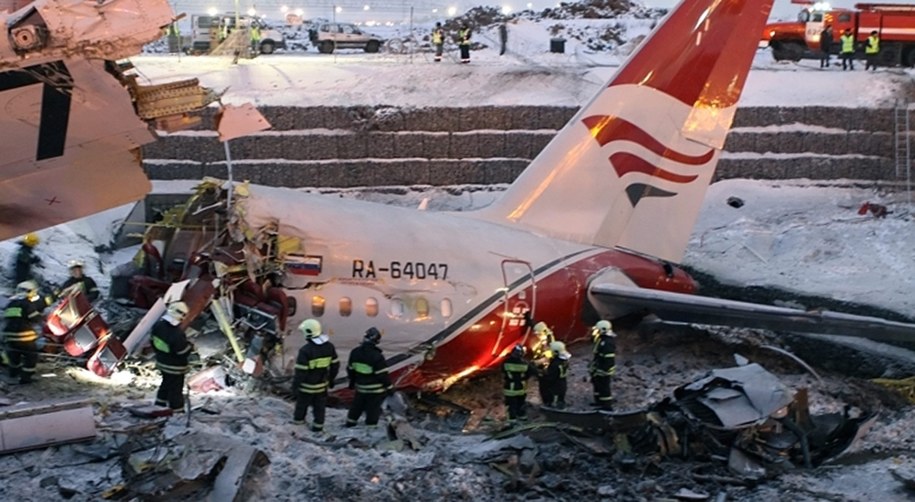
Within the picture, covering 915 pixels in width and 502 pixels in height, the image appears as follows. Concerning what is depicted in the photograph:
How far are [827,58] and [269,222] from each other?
24.7 metres

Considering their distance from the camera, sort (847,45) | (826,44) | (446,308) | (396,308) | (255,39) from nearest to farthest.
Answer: (396,308)
(446,308)
(847,45)
(826,44)
(255,39)

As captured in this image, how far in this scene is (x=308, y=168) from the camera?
22219 mm

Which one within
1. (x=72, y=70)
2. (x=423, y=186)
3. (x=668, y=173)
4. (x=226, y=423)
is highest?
(x=72, y=70)

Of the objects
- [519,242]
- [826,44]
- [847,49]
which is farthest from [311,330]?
[826,44]

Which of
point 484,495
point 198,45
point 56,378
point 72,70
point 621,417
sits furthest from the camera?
point 198,45

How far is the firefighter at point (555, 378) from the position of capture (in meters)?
12.1

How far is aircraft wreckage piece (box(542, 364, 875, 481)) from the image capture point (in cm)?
954

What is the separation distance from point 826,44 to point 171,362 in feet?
85.6

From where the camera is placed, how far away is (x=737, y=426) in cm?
955

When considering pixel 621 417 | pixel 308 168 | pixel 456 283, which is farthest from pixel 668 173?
pixel 308 168

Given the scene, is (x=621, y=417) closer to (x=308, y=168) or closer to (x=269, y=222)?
(x=269, y=222)

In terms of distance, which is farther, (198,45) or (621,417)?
(198,45)

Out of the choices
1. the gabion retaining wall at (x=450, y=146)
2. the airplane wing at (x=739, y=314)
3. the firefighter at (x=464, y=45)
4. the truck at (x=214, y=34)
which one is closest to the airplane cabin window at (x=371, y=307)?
the airplane wing at (x=739, y=314)

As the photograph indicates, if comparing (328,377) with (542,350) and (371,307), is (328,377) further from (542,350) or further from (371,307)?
(542,350)
